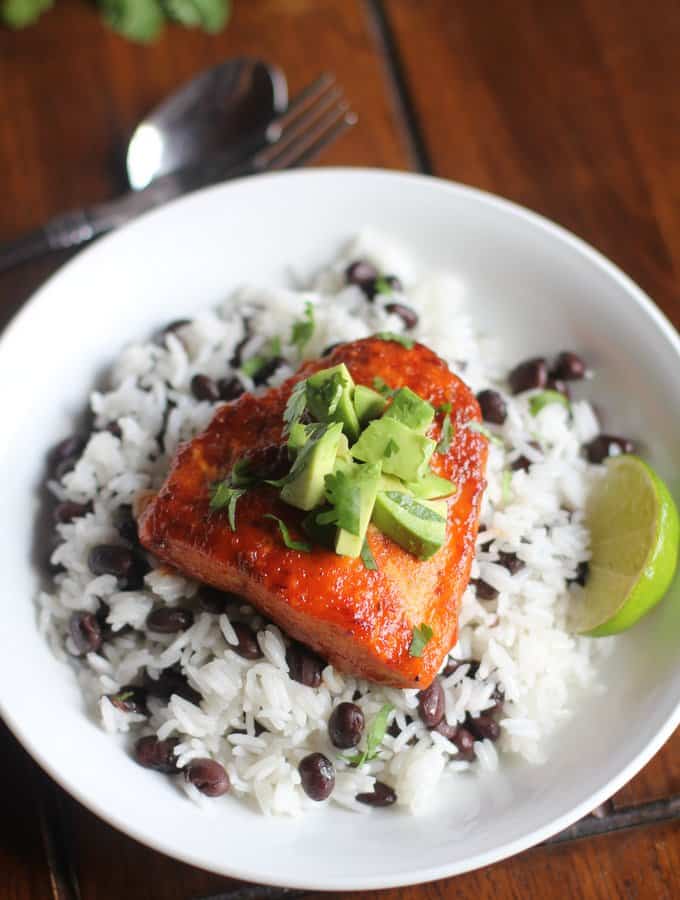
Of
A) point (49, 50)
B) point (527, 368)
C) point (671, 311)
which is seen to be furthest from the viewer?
point (49, 50)

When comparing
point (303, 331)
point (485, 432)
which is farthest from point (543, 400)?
point (303, 331)

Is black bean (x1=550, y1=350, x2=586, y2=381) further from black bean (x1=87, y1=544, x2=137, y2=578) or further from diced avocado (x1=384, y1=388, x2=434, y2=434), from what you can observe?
black bean (x1=87, y1=544, x2=137, y2=578)

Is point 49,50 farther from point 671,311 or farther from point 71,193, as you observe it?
point 671,311

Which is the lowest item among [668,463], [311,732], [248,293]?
[311,732]

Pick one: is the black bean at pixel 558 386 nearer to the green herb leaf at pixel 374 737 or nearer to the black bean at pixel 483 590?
the black bean at pixel 483 590

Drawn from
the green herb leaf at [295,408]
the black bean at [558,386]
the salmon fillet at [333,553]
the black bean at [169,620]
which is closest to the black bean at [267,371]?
the salmon fillet at [333,553]

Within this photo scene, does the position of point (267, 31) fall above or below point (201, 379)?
above

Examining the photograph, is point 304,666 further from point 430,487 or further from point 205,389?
point 205,389

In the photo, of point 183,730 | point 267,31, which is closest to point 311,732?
point 183,730
